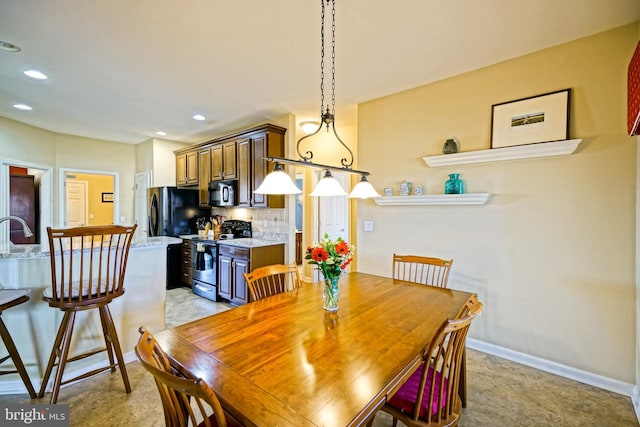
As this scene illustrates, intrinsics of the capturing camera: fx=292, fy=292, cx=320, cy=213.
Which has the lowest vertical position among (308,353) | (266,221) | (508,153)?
(308,353)

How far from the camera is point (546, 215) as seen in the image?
2.48 meters

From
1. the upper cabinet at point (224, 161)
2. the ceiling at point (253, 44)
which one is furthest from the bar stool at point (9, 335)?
the upper cabinet at point (224, 161)

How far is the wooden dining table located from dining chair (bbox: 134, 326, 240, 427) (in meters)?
0.09

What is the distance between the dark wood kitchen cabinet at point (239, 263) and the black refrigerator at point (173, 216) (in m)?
1.22

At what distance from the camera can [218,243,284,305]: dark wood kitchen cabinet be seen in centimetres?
383

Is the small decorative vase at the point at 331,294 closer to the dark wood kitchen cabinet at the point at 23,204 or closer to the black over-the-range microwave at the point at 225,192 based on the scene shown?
the black over-the-range microwave at the point at 225,192

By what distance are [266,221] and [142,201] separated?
3134mm

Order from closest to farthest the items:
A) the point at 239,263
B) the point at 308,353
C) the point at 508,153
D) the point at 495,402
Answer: the point at 308,353
the point at 495,402
the point at 508,153
the point at 239,263

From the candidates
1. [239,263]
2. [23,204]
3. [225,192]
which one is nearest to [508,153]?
[239,263]

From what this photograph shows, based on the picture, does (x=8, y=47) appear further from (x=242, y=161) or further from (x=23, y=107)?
(x=242, y=161)

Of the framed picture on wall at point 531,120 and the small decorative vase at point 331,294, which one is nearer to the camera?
the small decorative vase at point 331,294

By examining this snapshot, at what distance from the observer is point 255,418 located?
84cm

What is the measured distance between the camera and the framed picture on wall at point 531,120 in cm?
239

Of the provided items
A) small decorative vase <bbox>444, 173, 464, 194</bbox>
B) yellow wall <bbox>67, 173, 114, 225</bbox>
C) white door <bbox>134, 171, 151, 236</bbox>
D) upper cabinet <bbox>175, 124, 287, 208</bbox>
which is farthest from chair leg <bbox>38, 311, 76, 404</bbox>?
yellow wall <bbox>67, 173, 114, 225</bbox>
